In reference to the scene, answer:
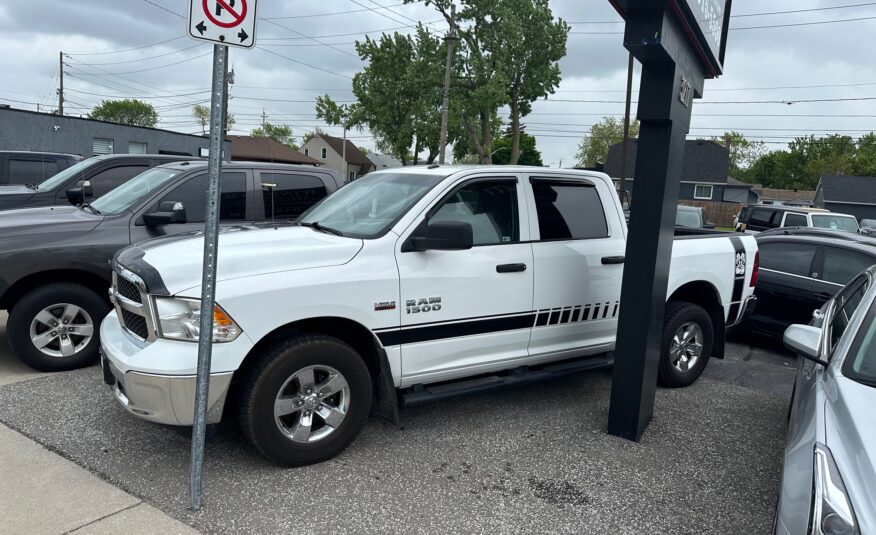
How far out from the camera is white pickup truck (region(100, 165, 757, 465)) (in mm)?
3537

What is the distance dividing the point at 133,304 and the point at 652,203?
3453 mm

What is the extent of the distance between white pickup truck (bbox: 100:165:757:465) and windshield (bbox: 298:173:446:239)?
0.02 meters

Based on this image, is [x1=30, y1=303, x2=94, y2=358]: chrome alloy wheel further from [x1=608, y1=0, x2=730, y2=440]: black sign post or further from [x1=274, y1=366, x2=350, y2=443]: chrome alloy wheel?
[x1=608, y1=0, x2=730, y2=440]: black sign post

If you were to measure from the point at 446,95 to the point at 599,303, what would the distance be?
88.5 feet

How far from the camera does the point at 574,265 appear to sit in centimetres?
493

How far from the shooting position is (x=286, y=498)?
11.7 feet

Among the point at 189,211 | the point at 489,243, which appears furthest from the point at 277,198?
the point at 489,243

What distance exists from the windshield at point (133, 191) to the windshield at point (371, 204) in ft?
6.73

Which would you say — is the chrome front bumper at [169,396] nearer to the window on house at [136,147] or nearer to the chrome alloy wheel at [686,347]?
the chrome alloy wheel at [686,347]

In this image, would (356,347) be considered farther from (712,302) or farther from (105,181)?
(105,181)

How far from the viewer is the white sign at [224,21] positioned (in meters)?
3.00

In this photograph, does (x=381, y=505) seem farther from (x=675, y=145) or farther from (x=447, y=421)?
(x=675, y=145)

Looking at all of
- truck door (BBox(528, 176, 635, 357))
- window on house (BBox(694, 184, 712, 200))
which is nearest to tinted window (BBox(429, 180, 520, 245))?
truck door (BBox(528, 176, 635, 357))

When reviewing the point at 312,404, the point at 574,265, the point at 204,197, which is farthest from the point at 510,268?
the point at 204,197
